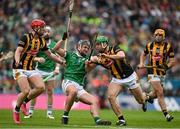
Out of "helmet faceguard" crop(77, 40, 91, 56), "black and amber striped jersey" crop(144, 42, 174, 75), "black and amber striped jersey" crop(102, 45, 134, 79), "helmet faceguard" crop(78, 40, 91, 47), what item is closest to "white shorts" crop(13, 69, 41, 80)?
"helmet faceguard" crop(77, 40, 91, 56)

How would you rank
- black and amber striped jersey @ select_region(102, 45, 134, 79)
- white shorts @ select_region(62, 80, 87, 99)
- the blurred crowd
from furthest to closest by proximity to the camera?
the blurred crowd
black and amber striped jersey @ select_region(102, 45, 134, 79)
white shorts @ select_region(62, 80, 87, 99)

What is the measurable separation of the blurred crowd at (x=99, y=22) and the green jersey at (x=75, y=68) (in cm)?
1067

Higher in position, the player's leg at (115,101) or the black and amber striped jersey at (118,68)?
the black and amber striped jersey at (118,68)

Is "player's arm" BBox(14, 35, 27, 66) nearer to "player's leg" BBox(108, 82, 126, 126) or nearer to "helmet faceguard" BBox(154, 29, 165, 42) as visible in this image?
"player's leg" BBox(108, 82, 126, 126)

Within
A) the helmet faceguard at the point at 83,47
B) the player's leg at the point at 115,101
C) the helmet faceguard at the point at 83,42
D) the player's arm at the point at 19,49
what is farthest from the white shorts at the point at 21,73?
the player's leg at the point at 115,101

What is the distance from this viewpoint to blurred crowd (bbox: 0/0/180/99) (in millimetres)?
31672

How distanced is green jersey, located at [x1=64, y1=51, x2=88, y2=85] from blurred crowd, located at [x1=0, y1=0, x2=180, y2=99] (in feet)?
35.0

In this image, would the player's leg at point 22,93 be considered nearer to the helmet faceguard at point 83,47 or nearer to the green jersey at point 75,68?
the green jersey at point 75,68

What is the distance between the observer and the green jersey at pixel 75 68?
1906 cm

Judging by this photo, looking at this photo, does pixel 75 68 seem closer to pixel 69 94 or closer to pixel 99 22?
pixel 69 94

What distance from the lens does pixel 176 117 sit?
74.1 ft

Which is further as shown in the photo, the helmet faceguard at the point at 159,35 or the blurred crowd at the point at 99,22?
the blurred crowd at the point at 99,22

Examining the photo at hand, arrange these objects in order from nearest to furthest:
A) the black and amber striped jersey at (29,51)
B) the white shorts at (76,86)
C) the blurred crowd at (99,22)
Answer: the white shorts at (76,86) < the black and amber striped jersey at (29,51) < the blurred crowd at (99,22)

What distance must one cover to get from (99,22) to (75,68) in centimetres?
1629
